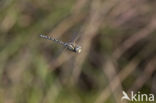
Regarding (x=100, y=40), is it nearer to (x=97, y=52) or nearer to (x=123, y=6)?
(x=97, y=52)

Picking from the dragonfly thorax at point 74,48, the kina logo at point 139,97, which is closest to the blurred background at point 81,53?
the kina logo at point 139,97

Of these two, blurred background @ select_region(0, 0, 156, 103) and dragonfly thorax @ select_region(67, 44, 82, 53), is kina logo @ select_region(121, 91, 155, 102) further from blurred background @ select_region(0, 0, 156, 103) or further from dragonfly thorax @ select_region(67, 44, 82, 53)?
dragonfly thorax @ select_region(67, 44, 82, 53)

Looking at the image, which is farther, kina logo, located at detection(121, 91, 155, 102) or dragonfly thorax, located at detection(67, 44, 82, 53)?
kina logo, located at detection(121, 91, 155, 102)

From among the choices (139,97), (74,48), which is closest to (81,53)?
(139,97)

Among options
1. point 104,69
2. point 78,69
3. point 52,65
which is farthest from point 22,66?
point 104,69

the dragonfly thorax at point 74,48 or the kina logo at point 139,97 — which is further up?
the kina logo at point 139,97

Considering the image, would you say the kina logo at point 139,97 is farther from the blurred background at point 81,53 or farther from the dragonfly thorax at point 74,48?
the dragonfly thorax at point 74,48

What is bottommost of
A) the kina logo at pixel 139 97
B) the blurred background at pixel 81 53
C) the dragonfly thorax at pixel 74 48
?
the dragonfly thorax at pixel 74 48

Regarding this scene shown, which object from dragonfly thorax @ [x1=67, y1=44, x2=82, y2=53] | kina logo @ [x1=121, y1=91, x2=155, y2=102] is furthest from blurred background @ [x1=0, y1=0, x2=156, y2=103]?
dragonfly thorax @ [x1=67, y1=44, x2=82, y2=53]
